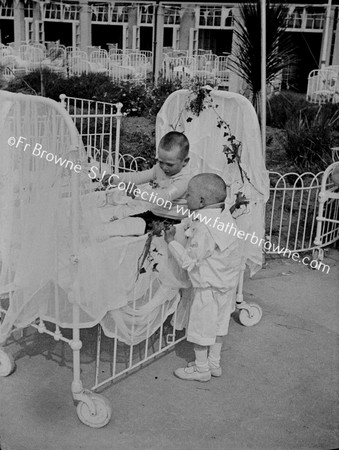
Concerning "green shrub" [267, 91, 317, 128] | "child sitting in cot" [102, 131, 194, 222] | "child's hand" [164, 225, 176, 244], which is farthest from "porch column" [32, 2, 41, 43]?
"child's hand" [164, 225, 176, 244]

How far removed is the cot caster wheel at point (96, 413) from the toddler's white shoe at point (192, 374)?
576 millimetres

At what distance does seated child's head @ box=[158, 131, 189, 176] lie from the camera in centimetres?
348

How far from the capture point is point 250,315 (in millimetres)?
3926

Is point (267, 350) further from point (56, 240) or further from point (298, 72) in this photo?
Result: point (298, 72)

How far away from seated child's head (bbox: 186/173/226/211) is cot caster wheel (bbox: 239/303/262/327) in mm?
1175

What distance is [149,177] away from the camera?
3982 mm

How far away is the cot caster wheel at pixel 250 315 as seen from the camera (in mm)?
3910

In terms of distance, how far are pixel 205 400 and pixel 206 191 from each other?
113 centimetres

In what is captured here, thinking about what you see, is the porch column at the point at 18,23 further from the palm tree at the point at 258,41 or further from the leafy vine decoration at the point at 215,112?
the leafy vine decoration at the point at 215,112

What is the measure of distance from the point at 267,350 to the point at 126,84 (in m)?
10.7

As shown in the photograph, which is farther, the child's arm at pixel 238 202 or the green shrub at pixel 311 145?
the green shrub at pixel 311 145

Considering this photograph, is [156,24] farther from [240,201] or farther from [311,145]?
[240,201]

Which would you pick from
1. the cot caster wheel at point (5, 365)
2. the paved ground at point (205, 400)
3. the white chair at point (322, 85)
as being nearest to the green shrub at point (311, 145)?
the paved ground at point (205, 400)

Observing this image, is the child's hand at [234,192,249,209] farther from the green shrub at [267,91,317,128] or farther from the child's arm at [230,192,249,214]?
the green shrub at [267,91,317,128]
